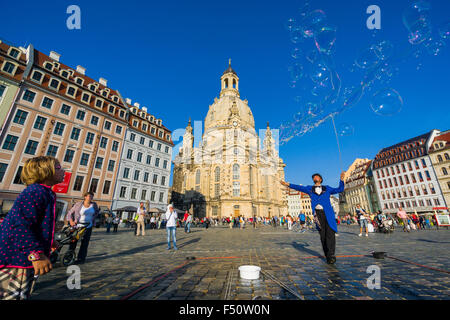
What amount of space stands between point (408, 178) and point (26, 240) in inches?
2275

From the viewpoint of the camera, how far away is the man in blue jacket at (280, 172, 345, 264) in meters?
4.70

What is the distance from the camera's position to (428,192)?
37.5 metres

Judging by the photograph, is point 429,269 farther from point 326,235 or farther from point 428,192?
point 428,192

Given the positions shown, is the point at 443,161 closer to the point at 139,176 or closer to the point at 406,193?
the point at 406,193

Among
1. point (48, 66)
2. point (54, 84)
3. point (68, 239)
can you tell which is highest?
point (48, 66)

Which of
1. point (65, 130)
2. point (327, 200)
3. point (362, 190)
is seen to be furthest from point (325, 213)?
point (362, 190)

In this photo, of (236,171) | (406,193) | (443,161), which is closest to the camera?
(443,161)

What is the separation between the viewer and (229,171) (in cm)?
4347

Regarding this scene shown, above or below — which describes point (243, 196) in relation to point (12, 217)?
above

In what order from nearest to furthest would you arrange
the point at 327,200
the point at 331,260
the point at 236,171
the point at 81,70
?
1. the point at 331,260
2. the point at 327,200
3. the point at 81,70
4. the point at 236,171

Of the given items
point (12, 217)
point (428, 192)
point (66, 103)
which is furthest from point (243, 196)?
point (12, 217)

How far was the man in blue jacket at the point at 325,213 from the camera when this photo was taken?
4699 mm

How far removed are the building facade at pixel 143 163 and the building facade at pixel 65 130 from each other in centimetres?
125

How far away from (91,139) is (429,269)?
99.3 ft
